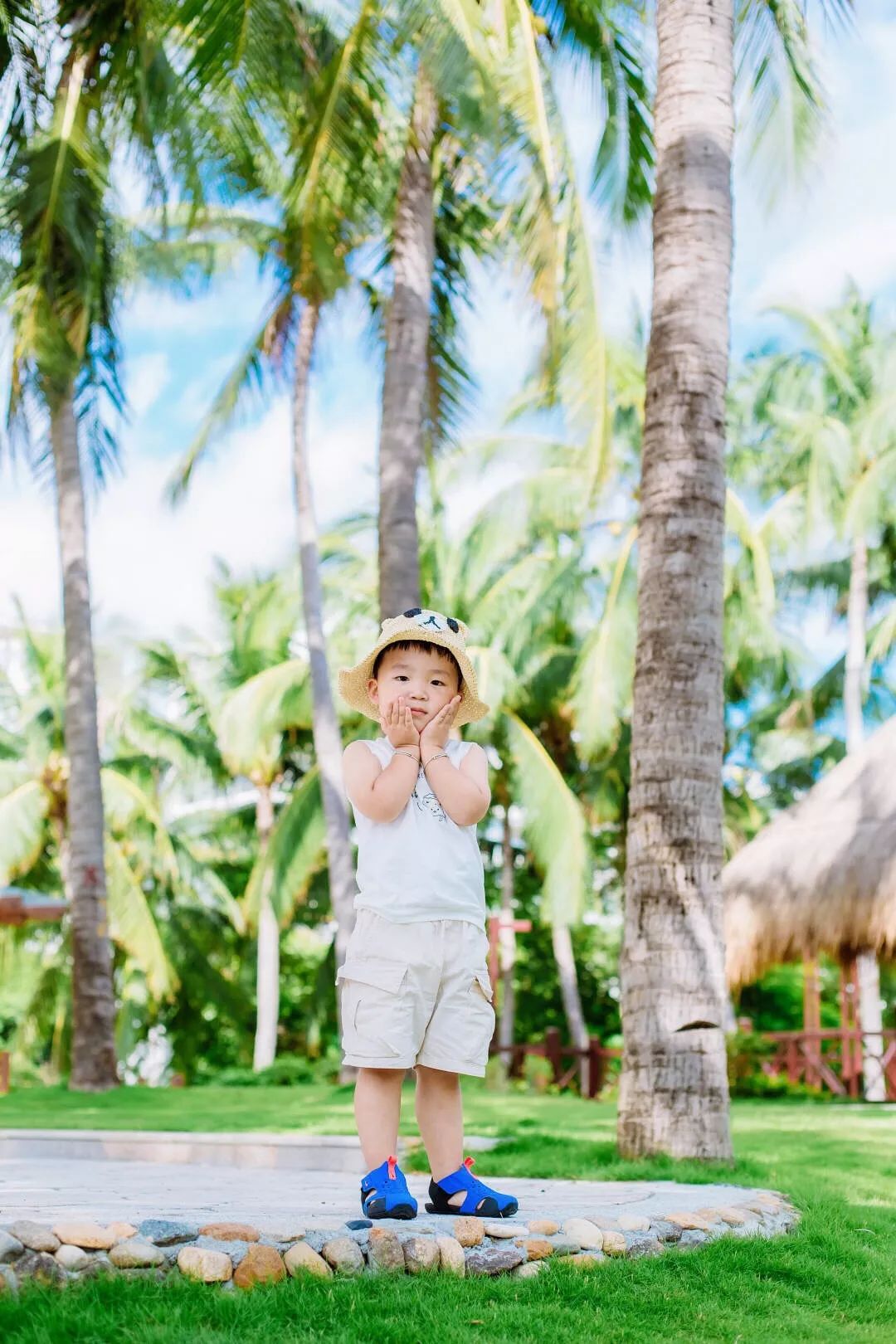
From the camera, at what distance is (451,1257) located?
343cm

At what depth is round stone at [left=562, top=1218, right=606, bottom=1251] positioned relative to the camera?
12.2 feet

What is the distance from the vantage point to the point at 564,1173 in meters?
5.63

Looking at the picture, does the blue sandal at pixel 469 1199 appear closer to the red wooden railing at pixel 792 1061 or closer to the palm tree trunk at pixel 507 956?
the red wooden railing at pixel 792 1061

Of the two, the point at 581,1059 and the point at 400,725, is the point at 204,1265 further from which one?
the point at 581,1059

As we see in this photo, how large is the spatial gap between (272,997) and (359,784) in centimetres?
2056

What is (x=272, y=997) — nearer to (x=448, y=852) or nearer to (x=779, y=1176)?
(x=779, y=1176)

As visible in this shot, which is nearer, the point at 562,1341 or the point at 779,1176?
the point at 562,1341

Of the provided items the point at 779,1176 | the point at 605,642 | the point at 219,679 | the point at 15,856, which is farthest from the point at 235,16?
the point at 219,679

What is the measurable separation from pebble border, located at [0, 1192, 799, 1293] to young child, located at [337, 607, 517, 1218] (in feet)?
0.63

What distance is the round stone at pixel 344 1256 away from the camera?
333 centimetres

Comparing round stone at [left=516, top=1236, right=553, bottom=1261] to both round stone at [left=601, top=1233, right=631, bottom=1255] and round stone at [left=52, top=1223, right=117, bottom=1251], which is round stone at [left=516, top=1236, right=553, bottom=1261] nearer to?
round stone at [left=601, top=1233, right=631, bottom=1255]

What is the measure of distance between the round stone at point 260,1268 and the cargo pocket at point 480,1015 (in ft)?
2.54

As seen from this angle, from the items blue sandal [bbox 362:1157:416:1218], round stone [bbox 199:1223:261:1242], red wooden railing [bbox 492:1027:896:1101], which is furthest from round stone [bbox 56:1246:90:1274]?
red wooden railing [bbox 492:1027:896:1101]

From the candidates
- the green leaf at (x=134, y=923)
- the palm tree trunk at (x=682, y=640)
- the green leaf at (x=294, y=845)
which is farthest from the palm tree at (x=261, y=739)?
the palm tree trunk at (x=682, y=640)
